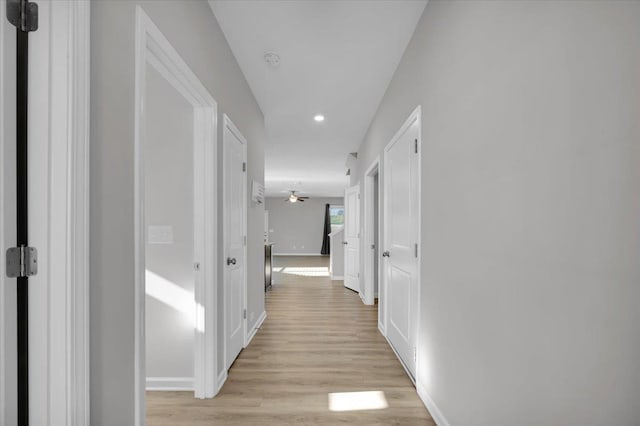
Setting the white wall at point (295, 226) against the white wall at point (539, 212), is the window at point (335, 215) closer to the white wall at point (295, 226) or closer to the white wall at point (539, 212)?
the white wall at point (295, 226)

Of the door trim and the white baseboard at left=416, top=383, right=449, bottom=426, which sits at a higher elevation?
the door trim

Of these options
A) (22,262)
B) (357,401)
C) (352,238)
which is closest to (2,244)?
(22,262)

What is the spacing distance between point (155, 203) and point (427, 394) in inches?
88.3

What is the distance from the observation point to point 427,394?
2.10 metres

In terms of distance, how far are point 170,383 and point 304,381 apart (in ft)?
3.15

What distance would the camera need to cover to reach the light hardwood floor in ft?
6.59

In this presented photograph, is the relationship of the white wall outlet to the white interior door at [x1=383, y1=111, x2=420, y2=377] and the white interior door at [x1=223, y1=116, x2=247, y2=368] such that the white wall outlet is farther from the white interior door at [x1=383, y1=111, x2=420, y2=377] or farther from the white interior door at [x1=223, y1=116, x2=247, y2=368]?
the white interior door at [x1=383, y1=111, x2=420, y2=377]

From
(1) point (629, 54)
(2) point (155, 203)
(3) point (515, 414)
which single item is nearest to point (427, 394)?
(3) point (515, 414)

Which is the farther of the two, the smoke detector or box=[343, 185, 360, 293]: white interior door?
box=[343, 185, 360, 293]: white interior door

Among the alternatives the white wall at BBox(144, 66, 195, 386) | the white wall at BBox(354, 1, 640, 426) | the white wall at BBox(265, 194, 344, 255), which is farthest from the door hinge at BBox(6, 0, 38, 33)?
the white wall at BBox(265, 194, 344, 255)

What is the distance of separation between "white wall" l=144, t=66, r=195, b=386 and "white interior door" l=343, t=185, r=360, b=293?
12.9 ft

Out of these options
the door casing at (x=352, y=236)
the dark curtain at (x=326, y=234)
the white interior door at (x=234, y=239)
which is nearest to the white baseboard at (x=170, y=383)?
the white interior door at (x=234, y=239)

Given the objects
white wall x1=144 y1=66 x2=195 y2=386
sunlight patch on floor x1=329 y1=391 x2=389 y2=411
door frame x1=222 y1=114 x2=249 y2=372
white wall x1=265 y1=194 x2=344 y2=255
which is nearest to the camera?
sunlight patch on floor x1=329 y1=391 x2=389 y2=411

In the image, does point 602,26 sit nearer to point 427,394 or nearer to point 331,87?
point 427,394
